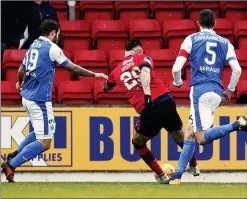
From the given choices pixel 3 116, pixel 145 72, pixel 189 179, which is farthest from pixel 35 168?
pixel 145 72

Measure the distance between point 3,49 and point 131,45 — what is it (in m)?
4.47

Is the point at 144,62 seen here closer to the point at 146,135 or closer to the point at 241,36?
the point at 146,135

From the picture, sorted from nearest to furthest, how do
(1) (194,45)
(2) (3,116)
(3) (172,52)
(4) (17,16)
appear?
(1) (194,45) < (2) (3,116) < (3) (172,52) < (4) (17,16)

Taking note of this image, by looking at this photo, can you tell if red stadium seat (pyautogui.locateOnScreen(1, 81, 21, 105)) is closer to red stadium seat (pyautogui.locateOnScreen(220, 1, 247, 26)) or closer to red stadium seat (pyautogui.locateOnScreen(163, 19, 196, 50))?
red stadium seat (pyautogui.locateOnScreen(163, 19, 196, 50))

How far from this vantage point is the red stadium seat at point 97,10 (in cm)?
1778

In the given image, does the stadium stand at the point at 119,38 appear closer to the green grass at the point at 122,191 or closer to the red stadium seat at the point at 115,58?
the red stadium seat at the point at 115,58

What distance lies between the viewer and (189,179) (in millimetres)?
14773

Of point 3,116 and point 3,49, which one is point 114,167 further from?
point 3,49

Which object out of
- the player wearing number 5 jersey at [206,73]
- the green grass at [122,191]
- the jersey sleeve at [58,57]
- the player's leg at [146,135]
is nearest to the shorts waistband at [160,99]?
the player's leg at [146,135]

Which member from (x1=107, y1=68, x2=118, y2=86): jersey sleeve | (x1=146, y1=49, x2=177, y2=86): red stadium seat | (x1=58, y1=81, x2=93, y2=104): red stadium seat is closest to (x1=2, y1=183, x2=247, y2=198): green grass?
(x1=107, y1=68, x2=118, y2=86): jersey sleeve

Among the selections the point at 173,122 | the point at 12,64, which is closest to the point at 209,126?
the point at 173,122

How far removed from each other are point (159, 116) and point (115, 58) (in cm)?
341

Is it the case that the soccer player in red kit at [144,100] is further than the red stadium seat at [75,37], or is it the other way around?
the red stadium seat at [75,37]

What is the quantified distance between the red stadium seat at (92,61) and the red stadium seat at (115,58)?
94 millimetres
